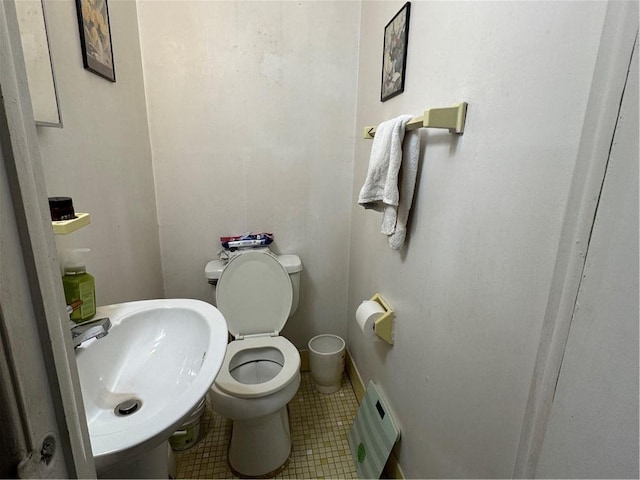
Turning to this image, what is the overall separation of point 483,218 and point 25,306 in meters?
0.81

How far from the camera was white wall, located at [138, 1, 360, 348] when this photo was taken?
151 cm

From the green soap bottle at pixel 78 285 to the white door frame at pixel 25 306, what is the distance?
616mm

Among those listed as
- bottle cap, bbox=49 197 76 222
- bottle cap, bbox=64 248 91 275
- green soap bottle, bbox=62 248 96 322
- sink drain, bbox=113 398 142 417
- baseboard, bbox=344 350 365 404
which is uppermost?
bottle cap, bbox=49 197 76 222

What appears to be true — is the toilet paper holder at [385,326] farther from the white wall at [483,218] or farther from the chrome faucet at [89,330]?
the chrome faucet at [89,330]

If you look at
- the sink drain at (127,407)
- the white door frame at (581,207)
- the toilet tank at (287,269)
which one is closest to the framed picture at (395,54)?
the white door frame at (581,207)

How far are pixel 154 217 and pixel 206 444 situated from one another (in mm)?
1119

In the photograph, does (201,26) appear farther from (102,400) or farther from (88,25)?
(102,400)

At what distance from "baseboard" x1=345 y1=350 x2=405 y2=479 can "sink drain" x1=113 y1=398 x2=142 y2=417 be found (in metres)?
1.01

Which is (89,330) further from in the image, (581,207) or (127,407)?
(581,207)

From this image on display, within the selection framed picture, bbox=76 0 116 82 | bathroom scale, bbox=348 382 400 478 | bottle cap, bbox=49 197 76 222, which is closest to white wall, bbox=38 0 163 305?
framed picture, bbox=76 0 116 82

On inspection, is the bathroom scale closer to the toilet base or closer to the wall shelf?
the toilet base

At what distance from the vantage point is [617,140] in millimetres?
462

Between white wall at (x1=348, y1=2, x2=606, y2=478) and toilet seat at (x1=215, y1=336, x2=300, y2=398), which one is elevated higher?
white wall at (x1=348, y1=2, x2=606, y2=478)

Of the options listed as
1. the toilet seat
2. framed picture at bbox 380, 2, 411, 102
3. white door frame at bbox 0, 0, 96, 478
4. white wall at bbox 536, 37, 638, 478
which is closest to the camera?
white door frame at bbox 0, 0, 96, 478
